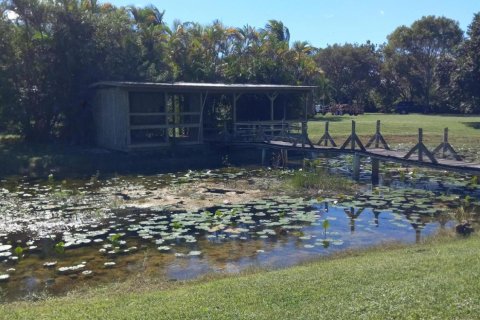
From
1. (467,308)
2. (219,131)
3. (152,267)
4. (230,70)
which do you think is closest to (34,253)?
(152,267)

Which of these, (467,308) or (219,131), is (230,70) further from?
(467,308)

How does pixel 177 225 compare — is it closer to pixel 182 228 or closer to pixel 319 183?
pixel 182 228

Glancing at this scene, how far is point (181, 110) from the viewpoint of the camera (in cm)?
3156

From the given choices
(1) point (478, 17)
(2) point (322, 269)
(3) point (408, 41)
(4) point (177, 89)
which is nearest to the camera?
(2) point (322, 269)

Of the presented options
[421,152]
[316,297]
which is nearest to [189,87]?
[421,152]

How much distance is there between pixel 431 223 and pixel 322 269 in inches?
225

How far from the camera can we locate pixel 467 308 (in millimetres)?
5875

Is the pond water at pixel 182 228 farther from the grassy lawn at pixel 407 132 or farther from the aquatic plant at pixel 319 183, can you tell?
the grassy lawn at pixel 407 132

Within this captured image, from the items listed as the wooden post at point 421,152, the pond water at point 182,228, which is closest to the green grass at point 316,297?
the pond water at point 182,228

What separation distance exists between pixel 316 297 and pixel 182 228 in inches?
255

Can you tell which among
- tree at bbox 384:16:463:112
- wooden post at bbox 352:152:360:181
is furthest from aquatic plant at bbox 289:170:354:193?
tree at bbox 384:16:463:112

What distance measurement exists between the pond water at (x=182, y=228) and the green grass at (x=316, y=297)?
1681mm

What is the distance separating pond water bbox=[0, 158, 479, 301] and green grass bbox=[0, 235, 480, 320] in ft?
5.52

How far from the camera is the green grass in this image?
6.03 metres
